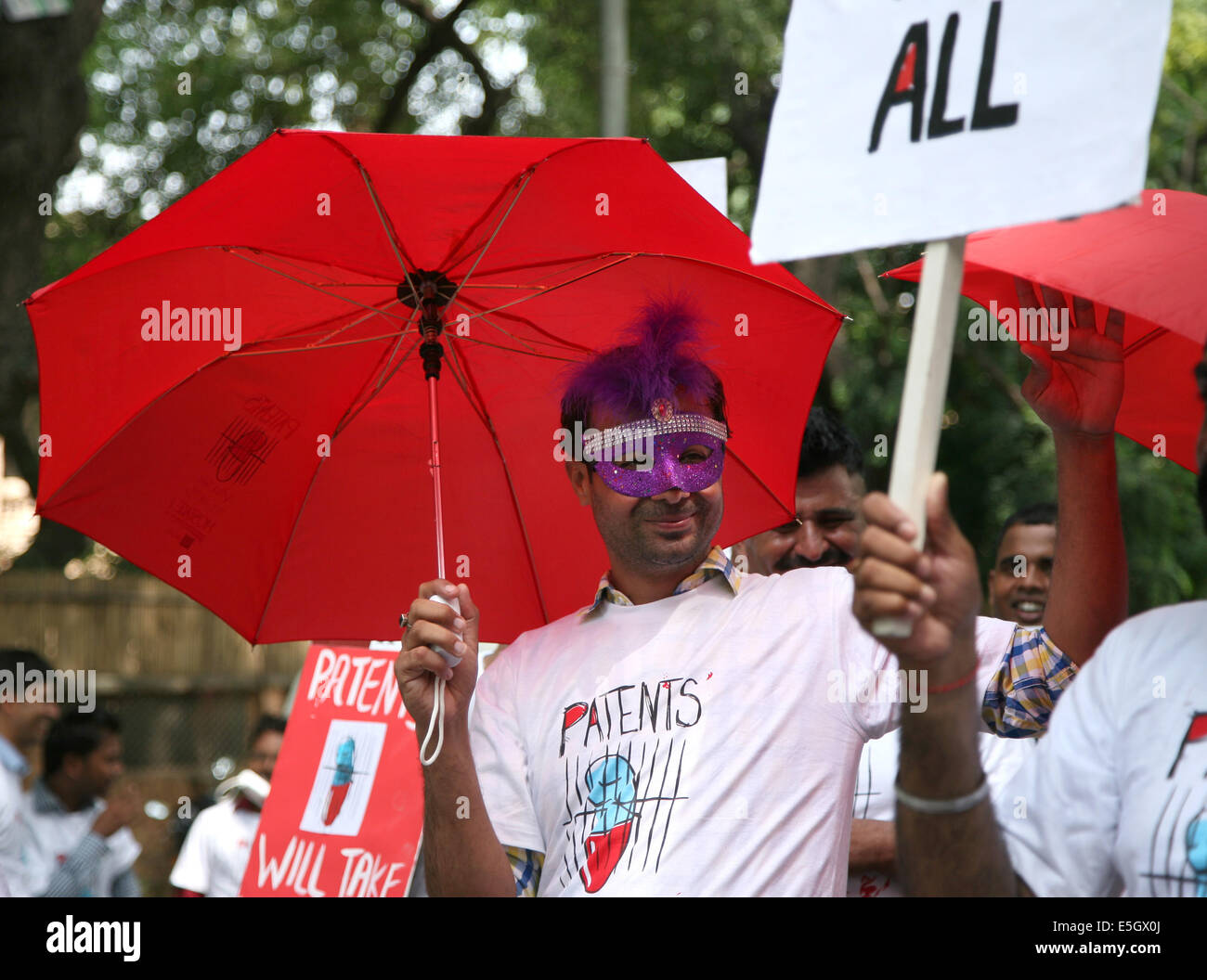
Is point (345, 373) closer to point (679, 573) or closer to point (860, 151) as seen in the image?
point (679, 573)

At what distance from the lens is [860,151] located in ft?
7.46

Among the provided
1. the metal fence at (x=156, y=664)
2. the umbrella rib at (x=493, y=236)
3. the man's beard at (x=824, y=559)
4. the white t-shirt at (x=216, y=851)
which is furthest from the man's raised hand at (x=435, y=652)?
the metal fence at (x=156, y=664)

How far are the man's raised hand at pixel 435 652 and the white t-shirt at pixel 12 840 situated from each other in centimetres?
331

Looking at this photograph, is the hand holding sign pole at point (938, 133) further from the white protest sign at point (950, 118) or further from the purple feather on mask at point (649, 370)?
the purple feather on mask at point (649, 370)

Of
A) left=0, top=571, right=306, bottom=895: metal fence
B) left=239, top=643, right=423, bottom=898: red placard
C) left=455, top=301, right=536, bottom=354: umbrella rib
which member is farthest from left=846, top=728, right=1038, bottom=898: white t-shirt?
left=0, top=571, right=306, bottom=895: metal fence

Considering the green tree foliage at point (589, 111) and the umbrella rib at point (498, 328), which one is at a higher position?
the green tree foliage at point (589, 111)

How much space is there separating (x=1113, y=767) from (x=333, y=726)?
315cm

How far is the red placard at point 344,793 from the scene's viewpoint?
466cm

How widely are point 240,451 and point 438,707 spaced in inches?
38.0

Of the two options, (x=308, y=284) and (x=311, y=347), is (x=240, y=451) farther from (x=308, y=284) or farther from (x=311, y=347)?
(x=308, y=284)

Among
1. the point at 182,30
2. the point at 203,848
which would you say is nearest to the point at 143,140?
the point at 182,30

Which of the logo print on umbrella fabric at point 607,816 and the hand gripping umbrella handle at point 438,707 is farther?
the hand gripping umbrella handle at point 438,707

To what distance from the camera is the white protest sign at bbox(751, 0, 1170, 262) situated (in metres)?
2.02
